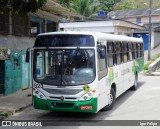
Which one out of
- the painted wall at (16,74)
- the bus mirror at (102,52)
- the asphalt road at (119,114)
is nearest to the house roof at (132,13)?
the painted wall at (16,74)

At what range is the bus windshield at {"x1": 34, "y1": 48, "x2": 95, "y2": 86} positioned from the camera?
9.18m

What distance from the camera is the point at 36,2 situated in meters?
9.94

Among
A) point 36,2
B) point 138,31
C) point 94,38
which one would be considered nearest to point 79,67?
point 94,38

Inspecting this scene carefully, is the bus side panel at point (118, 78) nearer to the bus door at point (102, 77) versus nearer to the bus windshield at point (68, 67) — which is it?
A: the bus door at point (102, 77)

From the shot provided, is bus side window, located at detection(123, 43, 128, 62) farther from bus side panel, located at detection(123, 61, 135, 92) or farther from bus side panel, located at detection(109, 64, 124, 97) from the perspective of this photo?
bus side panel, located at detection(109, 64, 124, 97)

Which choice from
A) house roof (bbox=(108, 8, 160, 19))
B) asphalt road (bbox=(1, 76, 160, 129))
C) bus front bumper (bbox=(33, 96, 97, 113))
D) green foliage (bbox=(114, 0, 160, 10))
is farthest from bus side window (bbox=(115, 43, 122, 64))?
green foliage (bbox=(114, 0, 160, 10))

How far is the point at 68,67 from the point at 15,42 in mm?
6589

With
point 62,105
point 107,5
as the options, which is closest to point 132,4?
point 107,5

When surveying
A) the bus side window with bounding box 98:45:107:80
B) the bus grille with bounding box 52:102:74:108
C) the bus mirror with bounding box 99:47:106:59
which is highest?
the bus mirror with bounding box 99:47:106:59

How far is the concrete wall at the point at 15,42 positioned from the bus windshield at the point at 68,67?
5069 millimetres

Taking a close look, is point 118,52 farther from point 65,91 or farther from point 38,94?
point 38,94

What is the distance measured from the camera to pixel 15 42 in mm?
15242

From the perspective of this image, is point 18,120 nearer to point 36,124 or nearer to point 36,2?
point 36,124

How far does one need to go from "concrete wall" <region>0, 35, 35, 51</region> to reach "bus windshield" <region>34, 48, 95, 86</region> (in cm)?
507
